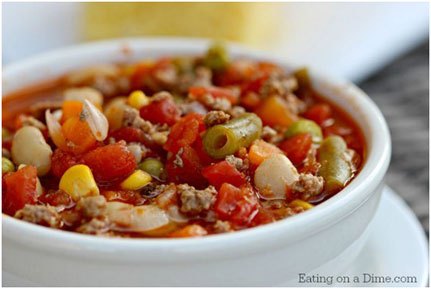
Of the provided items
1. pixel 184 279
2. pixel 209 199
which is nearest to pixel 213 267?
pixel 184 279

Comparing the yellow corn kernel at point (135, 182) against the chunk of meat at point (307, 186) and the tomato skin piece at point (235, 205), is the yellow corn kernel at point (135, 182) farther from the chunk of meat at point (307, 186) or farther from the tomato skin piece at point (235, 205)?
the chunk of meat at point (307, 186)

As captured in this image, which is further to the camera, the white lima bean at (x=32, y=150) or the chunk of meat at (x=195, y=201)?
the white lima bean at (x=32, y=150)

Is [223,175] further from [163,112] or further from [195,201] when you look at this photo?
[163,112]

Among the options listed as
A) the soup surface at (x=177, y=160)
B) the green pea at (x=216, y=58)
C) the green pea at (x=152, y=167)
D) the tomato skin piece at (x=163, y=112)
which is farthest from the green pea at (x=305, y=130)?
the green pea at (x=216, y=58)

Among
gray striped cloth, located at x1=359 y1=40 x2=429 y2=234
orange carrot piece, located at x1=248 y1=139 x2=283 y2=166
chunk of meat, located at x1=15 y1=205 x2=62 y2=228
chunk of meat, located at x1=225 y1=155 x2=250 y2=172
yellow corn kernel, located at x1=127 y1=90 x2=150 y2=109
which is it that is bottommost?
gray striped cloth, located at x1=359 y1=40 x2=429 y2=234

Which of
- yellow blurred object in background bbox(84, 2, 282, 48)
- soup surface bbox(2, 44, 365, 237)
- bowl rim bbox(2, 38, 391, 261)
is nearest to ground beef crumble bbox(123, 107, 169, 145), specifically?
soup surface bbox(2, 44, 365, 237)

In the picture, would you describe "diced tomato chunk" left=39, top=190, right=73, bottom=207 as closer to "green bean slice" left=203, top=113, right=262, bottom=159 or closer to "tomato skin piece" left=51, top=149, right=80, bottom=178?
"tomato skin piece" left=51, top=149, right=80, bottom=178
